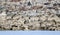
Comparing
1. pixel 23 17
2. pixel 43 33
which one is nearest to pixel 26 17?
pixel 23 17

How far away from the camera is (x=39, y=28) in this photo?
1.64 meters

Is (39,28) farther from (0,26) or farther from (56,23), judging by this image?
(0,26)

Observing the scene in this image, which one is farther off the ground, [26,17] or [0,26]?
[26,17]

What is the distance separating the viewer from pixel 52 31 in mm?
1605

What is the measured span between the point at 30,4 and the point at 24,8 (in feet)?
0.35

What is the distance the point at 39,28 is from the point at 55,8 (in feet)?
1.23

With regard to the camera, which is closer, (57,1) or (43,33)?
(43,33)

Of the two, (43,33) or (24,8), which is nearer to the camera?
(43,33)

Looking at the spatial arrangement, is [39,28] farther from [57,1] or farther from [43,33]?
[57,1]

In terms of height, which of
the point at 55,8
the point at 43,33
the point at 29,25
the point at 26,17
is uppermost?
the point at 55,8

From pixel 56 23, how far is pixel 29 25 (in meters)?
0.38

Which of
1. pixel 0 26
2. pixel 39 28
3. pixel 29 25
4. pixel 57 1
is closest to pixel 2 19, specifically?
pixel 0 26

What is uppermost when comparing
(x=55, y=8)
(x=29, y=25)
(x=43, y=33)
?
(x=55, y=8)

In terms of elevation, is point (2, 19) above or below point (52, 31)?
above
